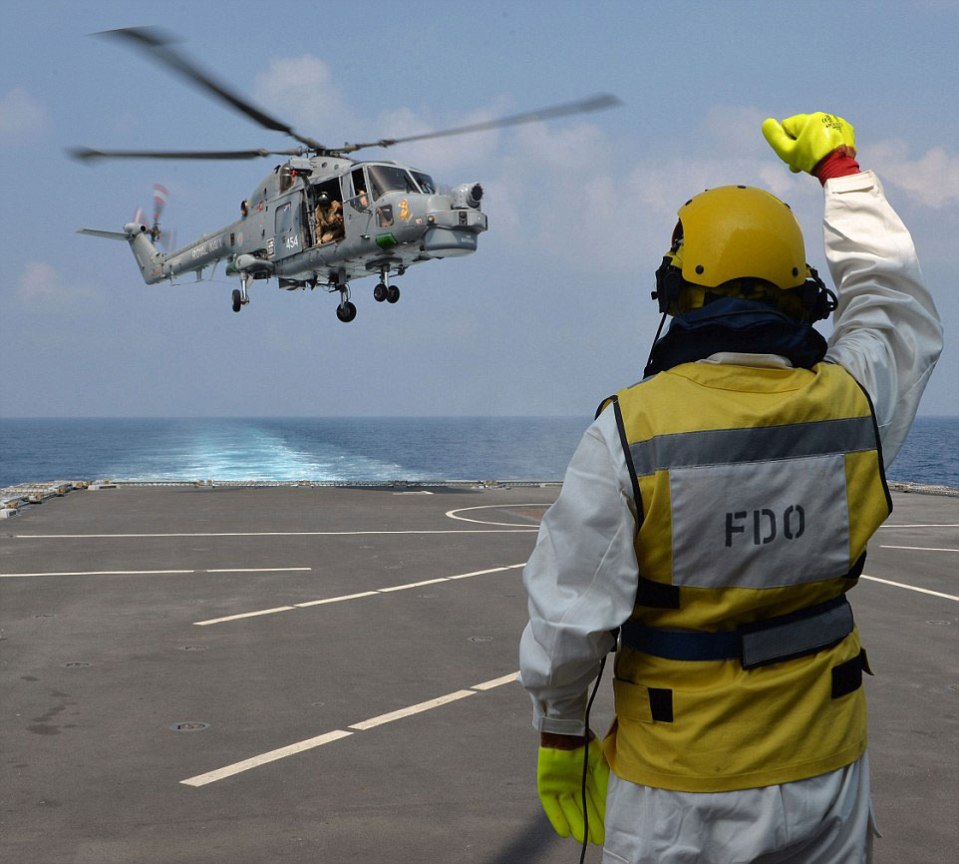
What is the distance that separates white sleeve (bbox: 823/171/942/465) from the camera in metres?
2.94

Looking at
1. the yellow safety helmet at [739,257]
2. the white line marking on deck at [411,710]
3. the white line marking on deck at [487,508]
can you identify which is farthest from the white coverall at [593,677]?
the white line marking on deck at [487,508]

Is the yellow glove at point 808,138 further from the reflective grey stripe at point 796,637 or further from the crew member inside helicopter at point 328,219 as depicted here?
the crew member inside helicopter at point 328,219

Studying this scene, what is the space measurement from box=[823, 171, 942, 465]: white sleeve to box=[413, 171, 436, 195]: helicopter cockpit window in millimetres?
20125

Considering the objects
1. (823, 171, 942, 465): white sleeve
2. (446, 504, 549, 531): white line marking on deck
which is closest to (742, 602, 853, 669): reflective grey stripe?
(823, 171, 942, 465): white sleeve

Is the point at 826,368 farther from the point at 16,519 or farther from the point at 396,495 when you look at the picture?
the point at 396,495

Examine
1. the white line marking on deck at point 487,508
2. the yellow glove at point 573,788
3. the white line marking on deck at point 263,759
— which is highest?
the yellow glove at point 573,788

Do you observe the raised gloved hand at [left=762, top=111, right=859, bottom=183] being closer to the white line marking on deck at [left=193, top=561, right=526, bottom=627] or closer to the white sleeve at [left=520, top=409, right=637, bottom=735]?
the white sleeve at [left=520, top=409, right=637, bottom=735]

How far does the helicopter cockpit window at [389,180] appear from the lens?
22.4 m

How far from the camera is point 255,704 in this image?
676 cm

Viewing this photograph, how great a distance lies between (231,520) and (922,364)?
1551 cm

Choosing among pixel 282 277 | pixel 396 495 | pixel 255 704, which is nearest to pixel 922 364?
pixel 255 704

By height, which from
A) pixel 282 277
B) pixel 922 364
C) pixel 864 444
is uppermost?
pixel 282 277

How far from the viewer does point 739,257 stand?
2.68 m

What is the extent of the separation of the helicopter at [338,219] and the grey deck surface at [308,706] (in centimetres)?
987
